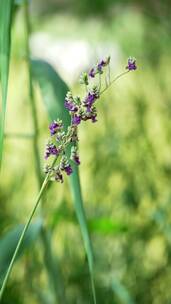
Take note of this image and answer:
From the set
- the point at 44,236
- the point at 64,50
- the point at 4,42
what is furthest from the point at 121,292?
the point at 64,50

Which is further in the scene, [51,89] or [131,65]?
[51,89]

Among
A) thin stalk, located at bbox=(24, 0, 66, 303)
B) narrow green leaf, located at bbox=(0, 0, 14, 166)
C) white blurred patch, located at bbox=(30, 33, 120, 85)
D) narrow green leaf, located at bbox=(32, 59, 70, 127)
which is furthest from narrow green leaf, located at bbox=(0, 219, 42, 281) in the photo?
white blurred patch, located at bbox=(30, 33, 120, 85)

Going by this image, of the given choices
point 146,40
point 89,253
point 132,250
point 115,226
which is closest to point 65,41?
point 146,40

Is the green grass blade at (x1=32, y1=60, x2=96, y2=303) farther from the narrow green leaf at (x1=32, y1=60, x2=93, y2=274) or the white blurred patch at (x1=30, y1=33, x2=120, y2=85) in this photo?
the white blurred patch at (x1=30, y1=33, x2=120, y2=85)

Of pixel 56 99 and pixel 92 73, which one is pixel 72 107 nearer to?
pixel 92 73

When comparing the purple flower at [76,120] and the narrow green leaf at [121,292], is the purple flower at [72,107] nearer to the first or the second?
the purple flower at [76,120]

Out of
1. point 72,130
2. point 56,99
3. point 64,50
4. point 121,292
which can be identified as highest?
point 64,50

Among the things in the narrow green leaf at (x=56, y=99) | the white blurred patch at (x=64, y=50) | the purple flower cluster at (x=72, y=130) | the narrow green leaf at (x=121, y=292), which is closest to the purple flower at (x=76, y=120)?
the purple flower cluster at (x=72, y=130)

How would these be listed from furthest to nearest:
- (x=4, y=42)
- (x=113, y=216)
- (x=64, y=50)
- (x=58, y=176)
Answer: (x=64, y=50) → (x=113, y=216) → (x=4, y=42) → (x=58, y=176)
